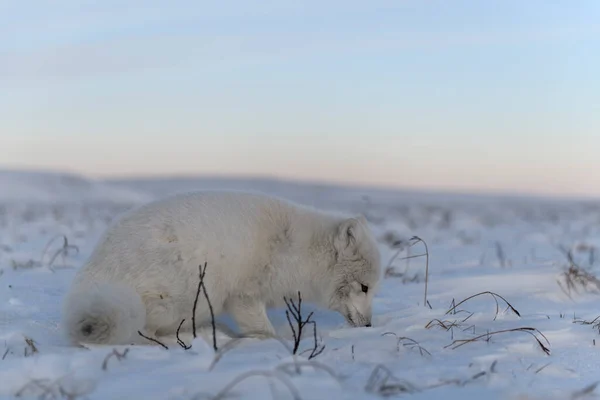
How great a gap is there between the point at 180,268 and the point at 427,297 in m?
1.84

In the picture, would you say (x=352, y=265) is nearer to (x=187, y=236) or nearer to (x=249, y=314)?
(x=249, y=314)

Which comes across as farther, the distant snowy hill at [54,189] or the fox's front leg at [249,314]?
the distant snowy hill at [54,189]

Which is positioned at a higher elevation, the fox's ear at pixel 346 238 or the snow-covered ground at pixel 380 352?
the fox's ear at pixel 346 238

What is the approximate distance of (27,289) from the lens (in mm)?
4699

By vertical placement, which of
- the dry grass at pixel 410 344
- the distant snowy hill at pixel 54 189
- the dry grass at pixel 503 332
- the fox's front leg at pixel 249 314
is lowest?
the distant snowy hill at pixel 54 189

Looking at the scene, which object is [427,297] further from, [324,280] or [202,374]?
[202,374]

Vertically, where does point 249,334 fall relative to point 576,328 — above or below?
below

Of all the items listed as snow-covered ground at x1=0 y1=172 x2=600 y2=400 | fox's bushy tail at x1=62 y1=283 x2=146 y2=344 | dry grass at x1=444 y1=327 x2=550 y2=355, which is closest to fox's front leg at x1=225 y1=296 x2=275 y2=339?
snow-covered ground at x1=0 y1=172 x2=600 y2=400

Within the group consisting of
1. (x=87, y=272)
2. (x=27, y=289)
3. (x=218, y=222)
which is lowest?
(x=27, y=289)

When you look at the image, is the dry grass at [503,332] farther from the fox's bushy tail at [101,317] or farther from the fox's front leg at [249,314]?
the fox's bushy tail at [101,317]

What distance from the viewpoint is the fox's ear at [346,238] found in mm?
4355

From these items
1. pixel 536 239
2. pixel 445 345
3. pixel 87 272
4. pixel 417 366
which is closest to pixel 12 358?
pixel 87 272

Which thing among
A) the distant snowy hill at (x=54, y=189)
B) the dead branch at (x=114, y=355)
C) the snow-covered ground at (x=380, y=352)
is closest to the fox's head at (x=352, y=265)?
the snow-covered ground at (x=380, y=352)

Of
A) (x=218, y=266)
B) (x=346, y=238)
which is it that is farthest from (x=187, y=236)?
(x=346, y=238)
